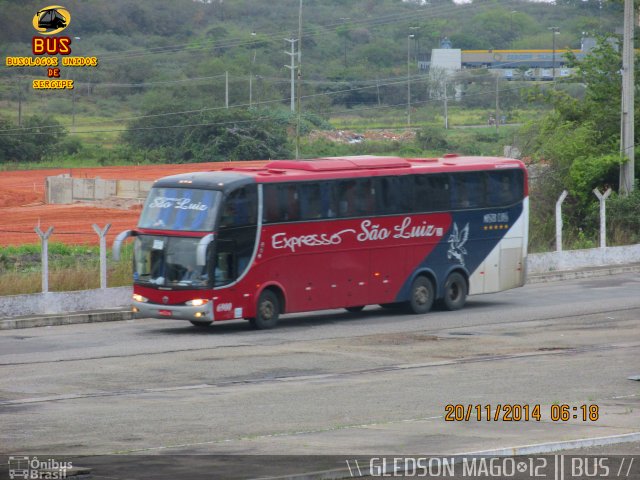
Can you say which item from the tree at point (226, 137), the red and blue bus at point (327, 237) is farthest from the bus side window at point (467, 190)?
the tree at point (226, 137)

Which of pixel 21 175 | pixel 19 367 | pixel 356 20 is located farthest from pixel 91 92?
pixel 19 367

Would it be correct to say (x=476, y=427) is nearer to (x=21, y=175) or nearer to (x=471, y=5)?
(x=21, y=175)

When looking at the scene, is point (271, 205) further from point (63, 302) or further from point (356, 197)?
point (63, 302)

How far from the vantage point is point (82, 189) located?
6188cm

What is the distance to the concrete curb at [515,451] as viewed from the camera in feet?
32.4

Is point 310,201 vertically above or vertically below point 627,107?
below

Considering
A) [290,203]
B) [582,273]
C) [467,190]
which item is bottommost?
[582,273]

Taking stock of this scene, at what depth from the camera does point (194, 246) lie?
23.1m

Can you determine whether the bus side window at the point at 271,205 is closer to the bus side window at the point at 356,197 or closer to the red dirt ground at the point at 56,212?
the bus side window at the point at 356,197

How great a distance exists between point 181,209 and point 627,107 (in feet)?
65.6

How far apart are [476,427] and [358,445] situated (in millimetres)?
1669

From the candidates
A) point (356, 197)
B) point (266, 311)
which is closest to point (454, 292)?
point (356, 197)

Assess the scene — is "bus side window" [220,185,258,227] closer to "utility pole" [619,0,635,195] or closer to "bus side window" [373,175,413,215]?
"bus side window" [373,175,413,215]

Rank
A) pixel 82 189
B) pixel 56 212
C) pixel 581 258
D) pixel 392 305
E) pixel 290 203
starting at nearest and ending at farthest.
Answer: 1. pixel 290 203
2. pixel 392 305
3. pixel 581 258
4. pixel 56 212
5. pixel 82 189
